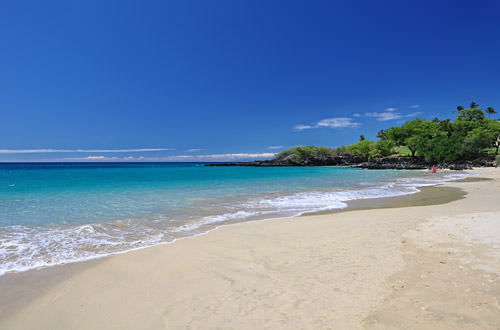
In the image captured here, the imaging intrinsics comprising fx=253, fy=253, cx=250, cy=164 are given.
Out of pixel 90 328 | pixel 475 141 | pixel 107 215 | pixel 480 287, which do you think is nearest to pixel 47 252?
pixel 90 328

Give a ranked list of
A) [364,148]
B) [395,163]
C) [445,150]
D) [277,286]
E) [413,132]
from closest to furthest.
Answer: [277,286] < [445,150] < [395,163] < [413,132] < [364,148]

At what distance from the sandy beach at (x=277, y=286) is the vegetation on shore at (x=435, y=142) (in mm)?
75514

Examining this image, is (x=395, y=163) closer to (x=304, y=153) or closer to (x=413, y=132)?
(x=413, y=132)

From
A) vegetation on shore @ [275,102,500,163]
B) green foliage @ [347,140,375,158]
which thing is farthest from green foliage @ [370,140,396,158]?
green foliage @ [347,140,375,158]

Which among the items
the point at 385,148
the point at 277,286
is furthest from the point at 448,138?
the point at 277,286

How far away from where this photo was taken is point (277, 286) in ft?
14.1

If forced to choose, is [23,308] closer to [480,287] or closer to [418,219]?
[480,287]

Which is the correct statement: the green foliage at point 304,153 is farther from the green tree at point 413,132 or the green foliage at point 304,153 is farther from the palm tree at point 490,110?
the palm tree at point 490,110

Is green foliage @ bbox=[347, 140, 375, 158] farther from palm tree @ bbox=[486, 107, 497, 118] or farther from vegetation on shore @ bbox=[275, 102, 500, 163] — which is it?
palm tree @ bbox=[486, 107, 497, 118]

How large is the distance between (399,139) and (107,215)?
101049 mm

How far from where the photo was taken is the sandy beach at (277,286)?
3391 mm

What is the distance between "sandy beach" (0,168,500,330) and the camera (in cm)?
339

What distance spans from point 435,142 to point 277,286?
82971 millimetres

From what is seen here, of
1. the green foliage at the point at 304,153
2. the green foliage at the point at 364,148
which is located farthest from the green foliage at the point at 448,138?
the green foliage at the point at 304,153
